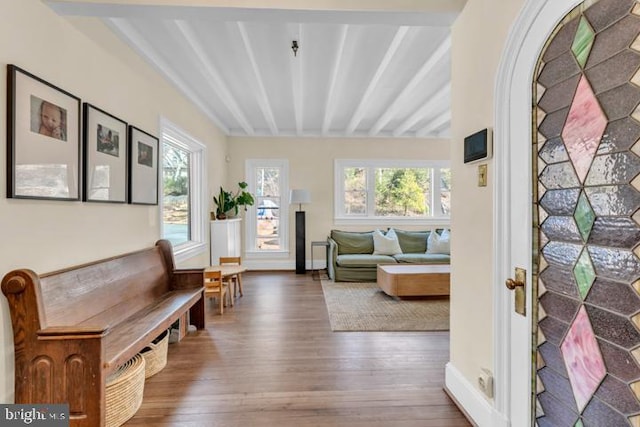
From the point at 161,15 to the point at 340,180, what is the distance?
4647mm

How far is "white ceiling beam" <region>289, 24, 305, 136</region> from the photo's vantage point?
2762 millimetres

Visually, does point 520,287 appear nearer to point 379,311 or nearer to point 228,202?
point 379,311

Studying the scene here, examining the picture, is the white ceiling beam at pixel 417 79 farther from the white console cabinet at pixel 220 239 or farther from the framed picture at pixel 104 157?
the white console cabinet at pixel 220 239

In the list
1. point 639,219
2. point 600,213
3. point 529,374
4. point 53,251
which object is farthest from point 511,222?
point 53,251

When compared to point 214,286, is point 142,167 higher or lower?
higher

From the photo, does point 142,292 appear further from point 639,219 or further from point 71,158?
point 639,219

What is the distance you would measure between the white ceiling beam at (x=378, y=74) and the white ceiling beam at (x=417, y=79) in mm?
370

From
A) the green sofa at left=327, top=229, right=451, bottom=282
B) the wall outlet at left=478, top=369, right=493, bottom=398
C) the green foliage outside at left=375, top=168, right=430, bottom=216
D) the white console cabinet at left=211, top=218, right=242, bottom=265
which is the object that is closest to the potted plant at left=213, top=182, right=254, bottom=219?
the white console cabinet at left=211, top=218, right=242, bottom=265

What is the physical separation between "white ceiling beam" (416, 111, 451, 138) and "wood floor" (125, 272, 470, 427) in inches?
136

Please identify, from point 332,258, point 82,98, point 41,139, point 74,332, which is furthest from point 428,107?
point 74,332

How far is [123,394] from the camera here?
1840mm

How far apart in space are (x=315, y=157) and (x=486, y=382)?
517 centimetres

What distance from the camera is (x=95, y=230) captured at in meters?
2.31

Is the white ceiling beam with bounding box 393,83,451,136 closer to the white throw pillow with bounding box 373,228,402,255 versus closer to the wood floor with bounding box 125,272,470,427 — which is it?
the white throw pillow with bounding box 373,228,402,255
